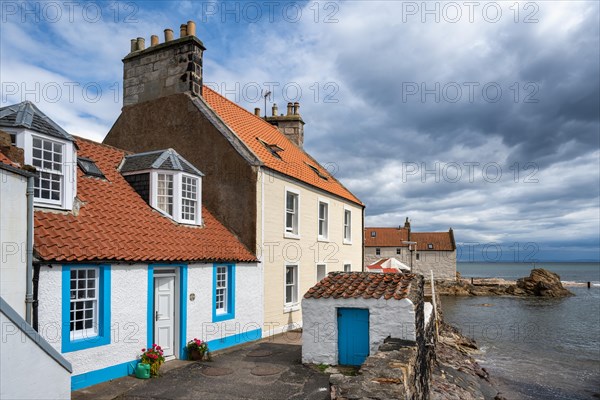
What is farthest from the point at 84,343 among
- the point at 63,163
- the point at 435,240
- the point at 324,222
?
the point at 435,240

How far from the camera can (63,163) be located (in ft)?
33.6

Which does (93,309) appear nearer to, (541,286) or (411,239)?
(411,239)

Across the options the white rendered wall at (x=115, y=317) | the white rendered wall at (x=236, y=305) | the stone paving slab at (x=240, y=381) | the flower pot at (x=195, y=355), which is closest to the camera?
the white rendered wall at (x=115, y=317)

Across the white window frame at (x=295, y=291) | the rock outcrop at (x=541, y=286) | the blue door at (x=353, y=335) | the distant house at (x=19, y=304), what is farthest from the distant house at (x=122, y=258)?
the rock outcrop at (x=541, y=286)

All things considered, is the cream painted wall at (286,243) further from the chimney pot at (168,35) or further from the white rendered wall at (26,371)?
the white rendered wall at (26,371)

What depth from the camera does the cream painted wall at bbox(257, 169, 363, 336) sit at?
54.1 ft

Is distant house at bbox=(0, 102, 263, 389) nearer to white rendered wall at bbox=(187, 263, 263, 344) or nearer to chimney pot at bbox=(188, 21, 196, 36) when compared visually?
white rendered wall at bbox=(187, 263, 263, 344)

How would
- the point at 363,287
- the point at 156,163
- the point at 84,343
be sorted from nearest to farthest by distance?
the point at 84,343 → the point at 363,287 → the point at 156,163

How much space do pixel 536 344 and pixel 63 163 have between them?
2860 cm

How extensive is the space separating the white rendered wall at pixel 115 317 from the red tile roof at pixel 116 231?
42 cm

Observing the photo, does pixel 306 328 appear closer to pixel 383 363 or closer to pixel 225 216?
pixel 383 363

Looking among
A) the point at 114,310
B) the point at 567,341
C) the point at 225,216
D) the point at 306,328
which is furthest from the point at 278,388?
the point at 567,341

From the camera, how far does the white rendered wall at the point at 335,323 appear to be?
10953 millimetres

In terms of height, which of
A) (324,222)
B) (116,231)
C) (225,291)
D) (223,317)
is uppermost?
(324,222)
